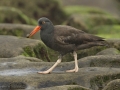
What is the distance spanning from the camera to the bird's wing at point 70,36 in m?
10.9

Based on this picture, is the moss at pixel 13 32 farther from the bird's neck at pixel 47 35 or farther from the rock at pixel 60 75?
the bird's neck at pixel 47 35

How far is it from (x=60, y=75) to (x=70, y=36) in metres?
1.17

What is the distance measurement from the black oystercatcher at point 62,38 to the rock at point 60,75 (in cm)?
47

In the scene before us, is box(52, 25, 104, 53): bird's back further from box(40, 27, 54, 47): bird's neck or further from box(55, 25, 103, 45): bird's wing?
box(40, 27, 54, 47): bird's neck

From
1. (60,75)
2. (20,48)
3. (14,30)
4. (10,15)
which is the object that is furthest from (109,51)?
(10,15)

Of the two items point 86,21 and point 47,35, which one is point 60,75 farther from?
point 86,21

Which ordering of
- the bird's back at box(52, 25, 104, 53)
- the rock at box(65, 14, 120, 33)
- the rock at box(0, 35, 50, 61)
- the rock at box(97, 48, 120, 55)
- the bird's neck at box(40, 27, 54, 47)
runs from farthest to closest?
the rock at box(65, 14, 120, 33) → the rock at box(97, 48, 120, 55) → the rock at box(0, 35, 50, 61) → the bird's back at box(52, 25, 104, 53) → the bird's neck at box(40, 27, 54, 47)

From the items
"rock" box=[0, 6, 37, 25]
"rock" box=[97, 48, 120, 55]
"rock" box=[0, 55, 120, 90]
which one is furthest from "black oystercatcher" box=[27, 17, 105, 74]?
"rock" box=[0, 6, 37, 25]

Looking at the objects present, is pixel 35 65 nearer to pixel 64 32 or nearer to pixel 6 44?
pixel 64 32

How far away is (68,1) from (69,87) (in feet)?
149

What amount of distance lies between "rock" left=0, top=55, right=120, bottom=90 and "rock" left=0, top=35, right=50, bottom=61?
4.51 feet

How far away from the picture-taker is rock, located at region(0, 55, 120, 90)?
9.89 meters

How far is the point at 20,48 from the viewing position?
13.6 meters

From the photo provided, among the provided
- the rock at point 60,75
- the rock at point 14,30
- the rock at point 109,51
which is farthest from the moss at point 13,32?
the rock at point 60,75
